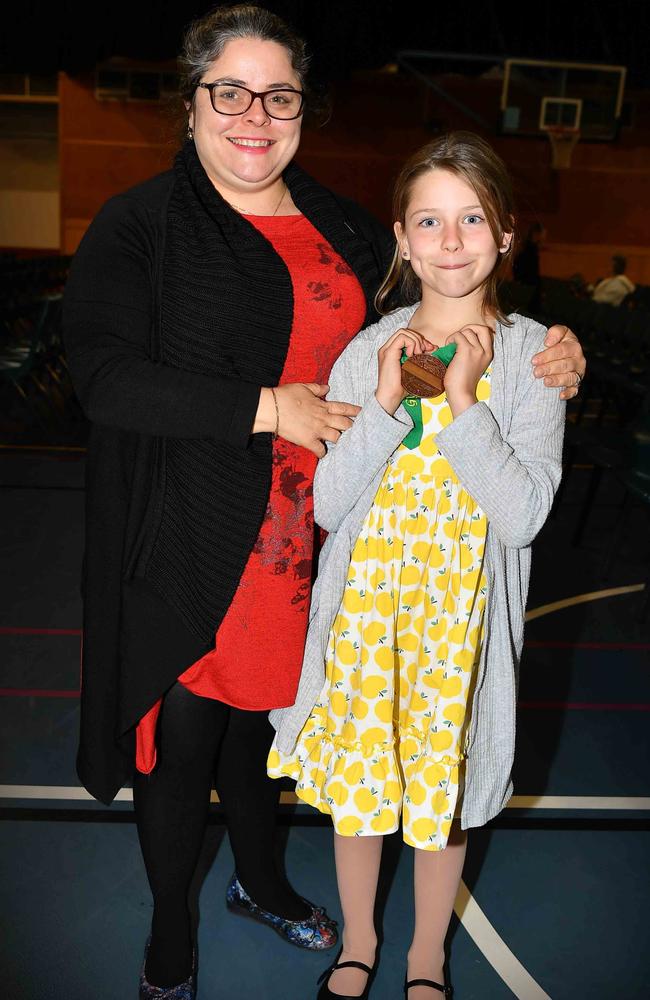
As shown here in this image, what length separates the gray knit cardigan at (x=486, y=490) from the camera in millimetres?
1437

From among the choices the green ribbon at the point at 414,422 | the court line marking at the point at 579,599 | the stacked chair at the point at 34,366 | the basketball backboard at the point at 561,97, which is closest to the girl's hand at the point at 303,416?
the green ribbon at the point at 414,422

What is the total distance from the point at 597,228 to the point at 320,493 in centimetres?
1625

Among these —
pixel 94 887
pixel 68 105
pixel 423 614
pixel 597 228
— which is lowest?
pixel 94 887

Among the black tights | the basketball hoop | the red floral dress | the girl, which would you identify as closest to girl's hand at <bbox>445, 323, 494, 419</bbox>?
the girl

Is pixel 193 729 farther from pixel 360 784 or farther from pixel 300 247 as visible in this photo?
pixel 300 247

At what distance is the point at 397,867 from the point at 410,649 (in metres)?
0.84

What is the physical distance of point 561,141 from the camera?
46.7ft

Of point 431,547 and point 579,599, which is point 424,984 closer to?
point 431,547

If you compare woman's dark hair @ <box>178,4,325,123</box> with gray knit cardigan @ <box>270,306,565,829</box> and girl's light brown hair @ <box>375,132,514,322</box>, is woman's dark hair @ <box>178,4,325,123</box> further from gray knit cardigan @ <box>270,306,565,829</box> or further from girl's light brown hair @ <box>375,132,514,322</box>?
gray knit cardigan @ <box>270,306,565,829</box>

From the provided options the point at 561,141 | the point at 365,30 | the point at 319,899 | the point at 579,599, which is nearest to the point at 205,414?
the point at 319,899

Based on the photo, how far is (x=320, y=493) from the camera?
153 cm

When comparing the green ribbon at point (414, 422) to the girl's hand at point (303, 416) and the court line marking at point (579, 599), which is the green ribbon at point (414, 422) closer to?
the girl's hand at point (303, 416)

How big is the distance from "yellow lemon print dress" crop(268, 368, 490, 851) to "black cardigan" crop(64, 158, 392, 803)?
0.22 m

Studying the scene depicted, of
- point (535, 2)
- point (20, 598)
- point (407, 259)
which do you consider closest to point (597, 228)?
point (535, 2)
